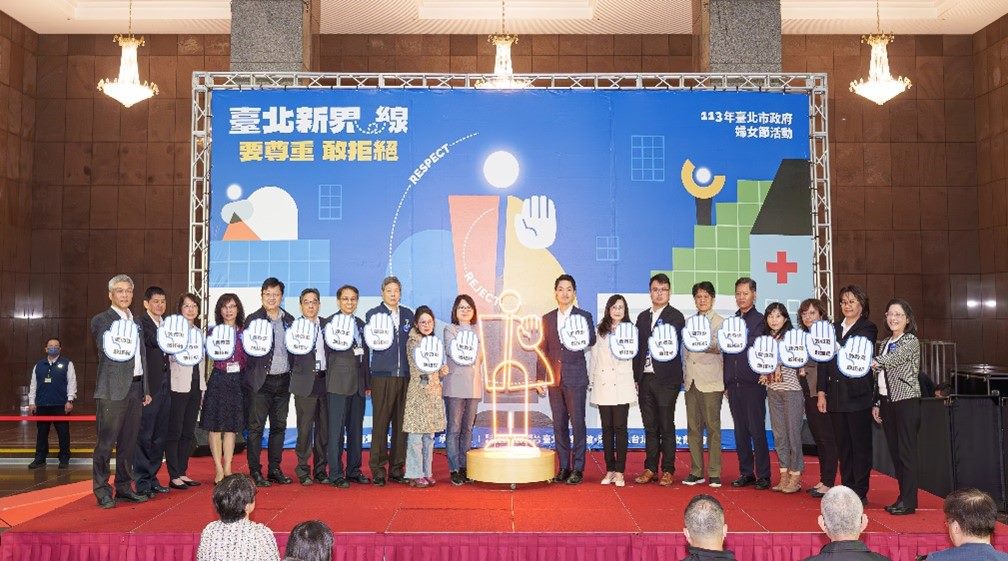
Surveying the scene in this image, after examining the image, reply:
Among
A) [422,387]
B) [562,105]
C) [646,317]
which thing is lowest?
[422,387]

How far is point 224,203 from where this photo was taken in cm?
766

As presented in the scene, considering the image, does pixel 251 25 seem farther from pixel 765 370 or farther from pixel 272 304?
pixel 765 370

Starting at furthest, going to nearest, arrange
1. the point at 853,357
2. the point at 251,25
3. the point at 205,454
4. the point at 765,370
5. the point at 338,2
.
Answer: the point at 338,2, the point at 251,25, the point at 205,454, the point at 765,370, the point at 853,357

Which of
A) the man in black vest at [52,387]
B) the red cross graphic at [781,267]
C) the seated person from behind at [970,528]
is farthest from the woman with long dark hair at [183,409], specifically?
the red cross graphic at [781,267]

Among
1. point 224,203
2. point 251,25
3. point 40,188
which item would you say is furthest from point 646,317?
point 40,188

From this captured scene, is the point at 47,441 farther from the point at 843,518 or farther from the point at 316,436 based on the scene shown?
the point at 843,518

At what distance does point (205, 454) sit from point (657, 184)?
4541 mm

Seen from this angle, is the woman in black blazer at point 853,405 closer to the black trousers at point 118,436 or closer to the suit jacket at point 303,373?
the suit jacket at point 303,373

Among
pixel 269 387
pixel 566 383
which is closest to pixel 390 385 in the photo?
pixel 269 387

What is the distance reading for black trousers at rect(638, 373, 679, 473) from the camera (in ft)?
19.6

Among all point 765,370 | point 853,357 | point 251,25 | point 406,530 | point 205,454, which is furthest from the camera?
point 251,25

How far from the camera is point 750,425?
5879 millimetres

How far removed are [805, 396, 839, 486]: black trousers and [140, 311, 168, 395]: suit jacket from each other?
4197mm

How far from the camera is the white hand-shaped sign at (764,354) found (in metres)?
5.70
